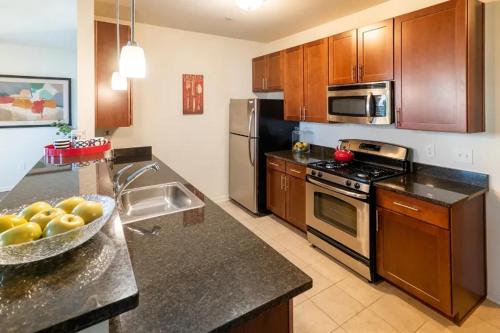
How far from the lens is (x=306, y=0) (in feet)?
9.14

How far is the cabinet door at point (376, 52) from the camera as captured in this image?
244 centimetres

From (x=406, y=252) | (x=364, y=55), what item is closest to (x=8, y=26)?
(x=364, y=55)

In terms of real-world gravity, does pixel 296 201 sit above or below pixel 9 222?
below

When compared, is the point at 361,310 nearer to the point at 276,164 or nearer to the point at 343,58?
the point at 276,164

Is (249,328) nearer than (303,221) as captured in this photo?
Yes

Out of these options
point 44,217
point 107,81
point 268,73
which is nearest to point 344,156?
point 268,73

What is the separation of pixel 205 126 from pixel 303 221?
75.1 inches

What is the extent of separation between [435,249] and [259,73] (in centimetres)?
314

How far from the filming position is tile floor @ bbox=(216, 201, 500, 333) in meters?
1.96

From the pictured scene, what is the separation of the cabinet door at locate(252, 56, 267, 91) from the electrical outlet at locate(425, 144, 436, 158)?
228 centimetres

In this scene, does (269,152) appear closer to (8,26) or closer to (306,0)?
(306,0)

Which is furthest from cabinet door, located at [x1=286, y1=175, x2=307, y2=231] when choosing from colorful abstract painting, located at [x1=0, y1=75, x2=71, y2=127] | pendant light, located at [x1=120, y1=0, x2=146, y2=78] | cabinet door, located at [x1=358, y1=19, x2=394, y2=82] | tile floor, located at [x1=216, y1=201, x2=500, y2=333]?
colorful abstract painting, located at [x1=0, y1=75, x2=71, y2=127]

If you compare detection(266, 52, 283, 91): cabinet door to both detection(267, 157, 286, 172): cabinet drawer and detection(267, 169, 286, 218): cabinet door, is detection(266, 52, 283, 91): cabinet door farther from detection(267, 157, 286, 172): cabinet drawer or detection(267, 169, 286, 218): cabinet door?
detection(267, 169, 286, 218): cabinet door

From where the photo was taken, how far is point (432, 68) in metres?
2.17
